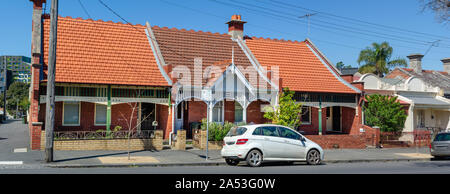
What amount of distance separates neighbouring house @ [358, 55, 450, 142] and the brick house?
11.3 ft

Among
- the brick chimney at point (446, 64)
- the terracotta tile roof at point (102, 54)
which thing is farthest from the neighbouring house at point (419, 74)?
the terracotta tile roof at point (102, 54)

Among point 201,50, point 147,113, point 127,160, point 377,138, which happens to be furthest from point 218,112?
point 127,160

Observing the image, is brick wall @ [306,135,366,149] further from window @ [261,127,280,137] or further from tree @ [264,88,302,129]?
window @ [261,127,280,137]

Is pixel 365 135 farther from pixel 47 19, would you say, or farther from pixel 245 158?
pixel 47 19

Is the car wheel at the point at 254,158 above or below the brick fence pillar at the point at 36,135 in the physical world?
below

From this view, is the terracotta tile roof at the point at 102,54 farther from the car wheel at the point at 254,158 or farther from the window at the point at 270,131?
the car wheel at the point at 254,158

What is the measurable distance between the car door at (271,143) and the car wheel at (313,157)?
1.36m

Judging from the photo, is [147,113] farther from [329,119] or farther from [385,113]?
[385,113]

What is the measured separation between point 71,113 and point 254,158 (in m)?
11.2

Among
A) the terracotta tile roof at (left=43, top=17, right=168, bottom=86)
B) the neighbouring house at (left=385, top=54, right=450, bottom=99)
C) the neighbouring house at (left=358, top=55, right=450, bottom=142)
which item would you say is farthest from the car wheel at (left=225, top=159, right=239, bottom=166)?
the neighbouring house at (left=385, top=54, right=450, bottom=99)

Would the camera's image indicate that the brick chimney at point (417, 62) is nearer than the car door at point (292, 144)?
No

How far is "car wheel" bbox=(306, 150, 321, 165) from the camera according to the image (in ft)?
52.7

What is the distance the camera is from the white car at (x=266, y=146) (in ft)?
48.6

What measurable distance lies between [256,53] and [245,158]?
13832 millimetres
